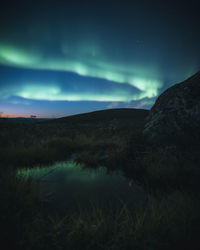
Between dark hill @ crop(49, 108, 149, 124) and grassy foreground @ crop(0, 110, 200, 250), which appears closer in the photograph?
grassy foreground @ crop(0, 110, 200, 250)

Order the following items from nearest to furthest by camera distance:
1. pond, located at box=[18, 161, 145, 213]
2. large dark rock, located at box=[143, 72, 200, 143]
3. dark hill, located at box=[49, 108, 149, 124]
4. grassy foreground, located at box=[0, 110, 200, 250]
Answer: grassy foreground, located at box=[0, 110, 200, 250] → pond, located at box=[18, 161, 145, 213] → large dark rock, located at box=[143, 72, 200, 143] → dark hill, located at box=[49, 108, 149, 124]

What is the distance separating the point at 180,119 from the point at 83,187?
14.0 feet

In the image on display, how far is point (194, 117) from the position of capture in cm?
385

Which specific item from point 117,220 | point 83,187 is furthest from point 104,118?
point 117,220

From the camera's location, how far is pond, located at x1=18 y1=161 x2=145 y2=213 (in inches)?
75.0

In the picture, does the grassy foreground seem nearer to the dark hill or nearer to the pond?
the pond

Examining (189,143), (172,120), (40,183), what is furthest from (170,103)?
(40,183)

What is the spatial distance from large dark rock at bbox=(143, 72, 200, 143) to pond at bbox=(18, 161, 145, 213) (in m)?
2.54

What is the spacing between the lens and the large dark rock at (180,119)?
3824 millimetres

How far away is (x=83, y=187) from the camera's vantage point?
2330mm

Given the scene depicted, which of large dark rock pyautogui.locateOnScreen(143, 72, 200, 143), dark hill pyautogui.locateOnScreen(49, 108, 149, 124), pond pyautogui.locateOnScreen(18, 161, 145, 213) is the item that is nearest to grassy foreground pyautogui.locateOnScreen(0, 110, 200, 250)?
pond pyautogui.locateOnScreen(18, 161, 145, 213)

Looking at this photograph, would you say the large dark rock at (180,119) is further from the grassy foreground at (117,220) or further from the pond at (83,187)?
the pond at (83,187)

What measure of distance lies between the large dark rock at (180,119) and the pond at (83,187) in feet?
8.34

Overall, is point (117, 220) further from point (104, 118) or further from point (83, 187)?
point (104, 118)
